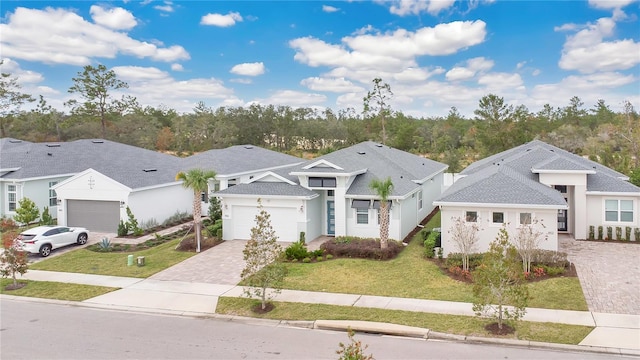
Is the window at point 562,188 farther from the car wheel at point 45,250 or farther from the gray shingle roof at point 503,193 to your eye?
the car wheel at point 45,250

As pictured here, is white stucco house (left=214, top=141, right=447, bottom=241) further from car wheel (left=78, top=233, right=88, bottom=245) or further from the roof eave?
car wheel (left=78, top=233, right=88, bottom=245)

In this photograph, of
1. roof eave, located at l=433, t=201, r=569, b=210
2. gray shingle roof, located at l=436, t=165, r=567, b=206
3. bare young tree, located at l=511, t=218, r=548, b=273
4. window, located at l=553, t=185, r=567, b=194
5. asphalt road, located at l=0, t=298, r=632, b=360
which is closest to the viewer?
asphalt road, located at l=0, t=298, r=632, b=360

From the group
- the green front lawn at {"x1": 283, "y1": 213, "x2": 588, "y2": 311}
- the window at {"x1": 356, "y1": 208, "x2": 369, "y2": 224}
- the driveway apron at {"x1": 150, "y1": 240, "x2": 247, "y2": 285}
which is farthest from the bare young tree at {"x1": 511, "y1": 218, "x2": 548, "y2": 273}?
the driveway apron at {"x1": 150, "y1": 240, "x2": 247, "y2": 285}

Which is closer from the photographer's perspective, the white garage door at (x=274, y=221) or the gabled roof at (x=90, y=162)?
the white garage door at (x=274, y=221)

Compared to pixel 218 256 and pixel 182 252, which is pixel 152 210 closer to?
pixel 182 252

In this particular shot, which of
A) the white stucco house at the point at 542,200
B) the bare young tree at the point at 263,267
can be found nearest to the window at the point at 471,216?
the white stucco house at the point at 542,200

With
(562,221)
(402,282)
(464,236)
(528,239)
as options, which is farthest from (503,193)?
(562,221)

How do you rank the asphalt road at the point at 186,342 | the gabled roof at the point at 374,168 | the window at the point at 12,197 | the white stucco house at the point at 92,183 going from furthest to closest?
1. the window at the point at 12,197
2. the white stucco house at the point at 92,183
3. the gabled roof at the point at 374,168
4. the asphalt road at the point at 186,342
